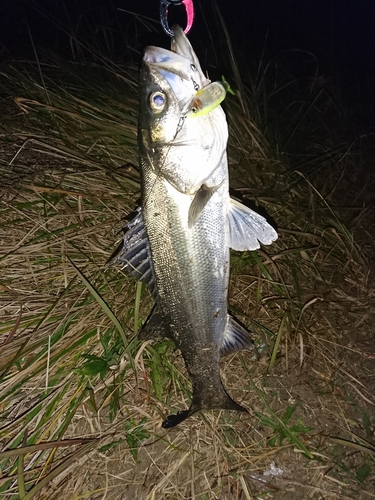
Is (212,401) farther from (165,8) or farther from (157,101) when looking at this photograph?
(165,8)

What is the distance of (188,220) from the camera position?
1814 millimetres

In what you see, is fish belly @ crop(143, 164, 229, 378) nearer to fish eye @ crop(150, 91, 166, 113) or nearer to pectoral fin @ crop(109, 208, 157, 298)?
pectoral fin @ crop(109, 208, 157, 298)

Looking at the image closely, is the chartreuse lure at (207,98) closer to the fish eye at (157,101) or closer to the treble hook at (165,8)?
the fish eye at (157,101)

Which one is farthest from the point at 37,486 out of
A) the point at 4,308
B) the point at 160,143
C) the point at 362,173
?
the point at 362,173

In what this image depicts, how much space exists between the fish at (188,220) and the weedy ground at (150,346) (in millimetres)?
456

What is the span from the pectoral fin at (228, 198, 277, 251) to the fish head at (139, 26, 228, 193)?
29 centimetres

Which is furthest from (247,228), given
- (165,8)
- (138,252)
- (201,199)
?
(165,8)

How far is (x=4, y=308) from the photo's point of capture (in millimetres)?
2641

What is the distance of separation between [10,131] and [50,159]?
0.55m

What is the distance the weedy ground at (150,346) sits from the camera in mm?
2426

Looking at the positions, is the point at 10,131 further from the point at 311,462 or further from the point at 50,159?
the point at 311,462

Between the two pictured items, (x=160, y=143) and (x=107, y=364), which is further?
(x=107, y=364)

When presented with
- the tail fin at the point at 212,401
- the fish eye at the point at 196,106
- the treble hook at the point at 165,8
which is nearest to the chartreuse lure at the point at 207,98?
the fish eye at the point at 196,106

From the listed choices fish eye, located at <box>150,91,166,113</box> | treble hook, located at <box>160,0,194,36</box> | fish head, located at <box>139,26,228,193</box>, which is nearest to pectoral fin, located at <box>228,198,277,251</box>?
fish head, located at <box>139,26,228,193</box>
